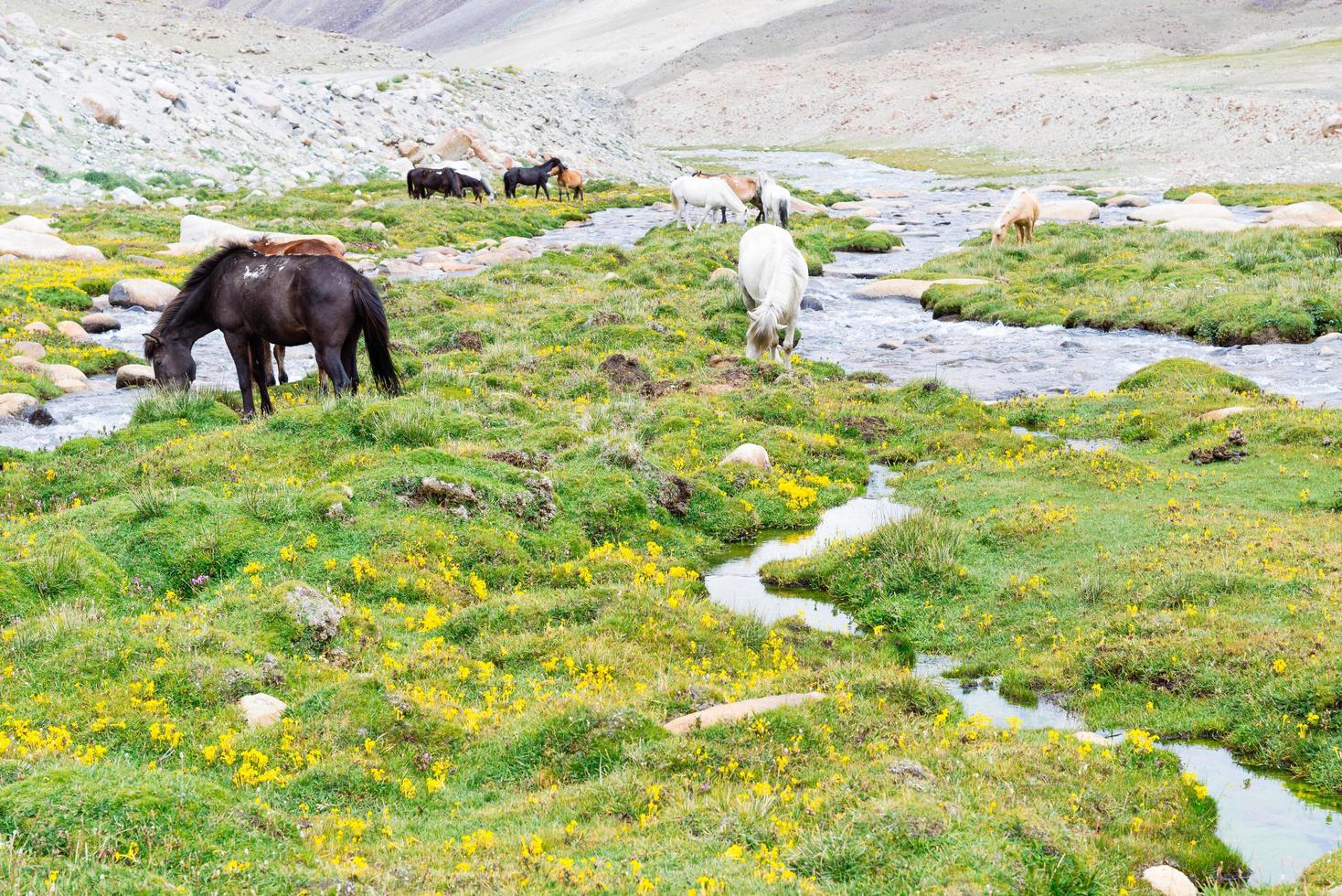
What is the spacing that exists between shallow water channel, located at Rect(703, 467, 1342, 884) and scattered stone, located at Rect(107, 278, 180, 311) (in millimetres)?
17621

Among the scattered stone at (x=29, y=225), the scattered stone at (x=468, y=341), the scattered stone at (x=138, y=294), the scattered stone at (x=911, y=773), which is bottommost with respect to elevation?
the scattered stone at (x=911, y=773)

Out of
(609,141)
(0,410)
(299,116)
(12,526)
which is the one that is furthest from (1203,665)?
(609,141)

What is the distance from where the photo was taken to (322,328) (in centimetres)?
1553

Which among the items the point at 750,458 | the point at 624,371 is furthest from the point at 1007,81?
the point at 750,458

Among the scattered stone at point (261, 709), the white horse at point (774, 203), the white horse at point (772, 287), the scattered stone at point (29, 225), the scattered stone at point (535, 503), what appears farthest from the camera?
the white horse at point (774, 203)

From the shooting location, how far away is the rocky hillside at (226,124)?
145ft

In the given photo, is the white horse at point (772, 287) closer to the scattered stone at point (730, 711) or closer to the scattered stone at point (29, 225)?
the scattered stone at point (730, 711)

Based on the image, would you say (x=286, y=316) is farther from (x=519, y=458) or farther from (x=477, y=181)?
(x=477, y=181)

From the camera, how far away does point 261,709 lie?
26.5 feet

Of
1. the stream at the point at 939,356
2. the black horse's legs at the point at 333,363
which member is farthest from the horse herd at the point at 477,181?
the black horse's legs at the point at 333,363

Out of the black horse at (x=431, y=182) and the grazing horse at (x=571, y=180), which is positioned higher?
the black horse at (x=431, y=182)

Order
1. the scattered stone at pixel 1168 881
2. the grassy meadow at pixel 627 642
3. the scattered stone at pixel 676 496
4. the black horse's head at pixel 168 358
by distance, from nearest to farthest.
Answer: the grassy meadow at pixel 627 642, the scattered stone at pixel 1168 881, the scattered stone at pixel 676 496, the black horse's head at pixel 168 358

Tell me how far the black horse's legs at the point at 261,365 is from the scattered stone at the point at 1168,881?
44.2 feet

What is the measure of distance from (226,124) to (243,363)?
4220 cm
